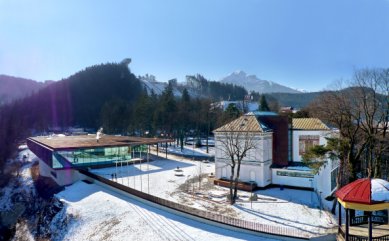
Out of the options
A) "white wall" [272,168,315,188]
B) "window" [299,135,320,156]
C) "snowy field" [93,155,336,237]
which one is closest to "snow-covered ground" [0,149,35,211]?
"snowy field" [93,155,336,237]

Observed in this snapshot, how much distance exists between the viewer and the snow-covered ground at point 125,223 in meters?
20.5

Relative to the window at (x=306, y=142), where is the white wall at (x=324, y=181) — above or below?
below

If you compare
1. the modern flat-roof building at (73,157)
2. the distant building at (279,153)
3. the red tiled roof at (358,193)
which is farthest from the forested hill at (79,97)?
the red tiled roof at (358,193)

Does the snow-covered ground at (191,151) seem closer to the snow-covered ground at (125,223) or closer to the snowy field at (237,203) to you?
the snowy field at (237,203)

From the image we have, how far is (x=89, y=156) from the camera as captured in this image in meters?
41.3

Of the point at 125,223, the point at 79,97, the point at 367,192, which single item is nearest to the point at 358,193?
the point at 367,192

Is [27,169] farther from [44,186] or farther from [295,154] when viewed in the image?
[295,154]

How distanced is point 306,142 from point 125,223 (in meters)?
20.4

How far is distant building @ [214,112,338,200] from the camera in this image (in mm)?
30516

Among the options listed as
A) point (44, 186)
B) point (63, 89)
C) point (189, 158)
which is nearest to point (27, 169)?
point (44, 186)

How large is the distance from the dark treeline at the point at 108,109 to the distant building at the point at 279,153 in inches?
1115

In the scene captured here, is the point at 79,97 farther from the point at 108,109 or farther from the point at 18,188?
the point at 18,188

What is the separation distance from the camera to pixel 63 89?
156375 mm

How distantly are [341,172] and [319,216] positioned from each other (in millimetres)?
4618
